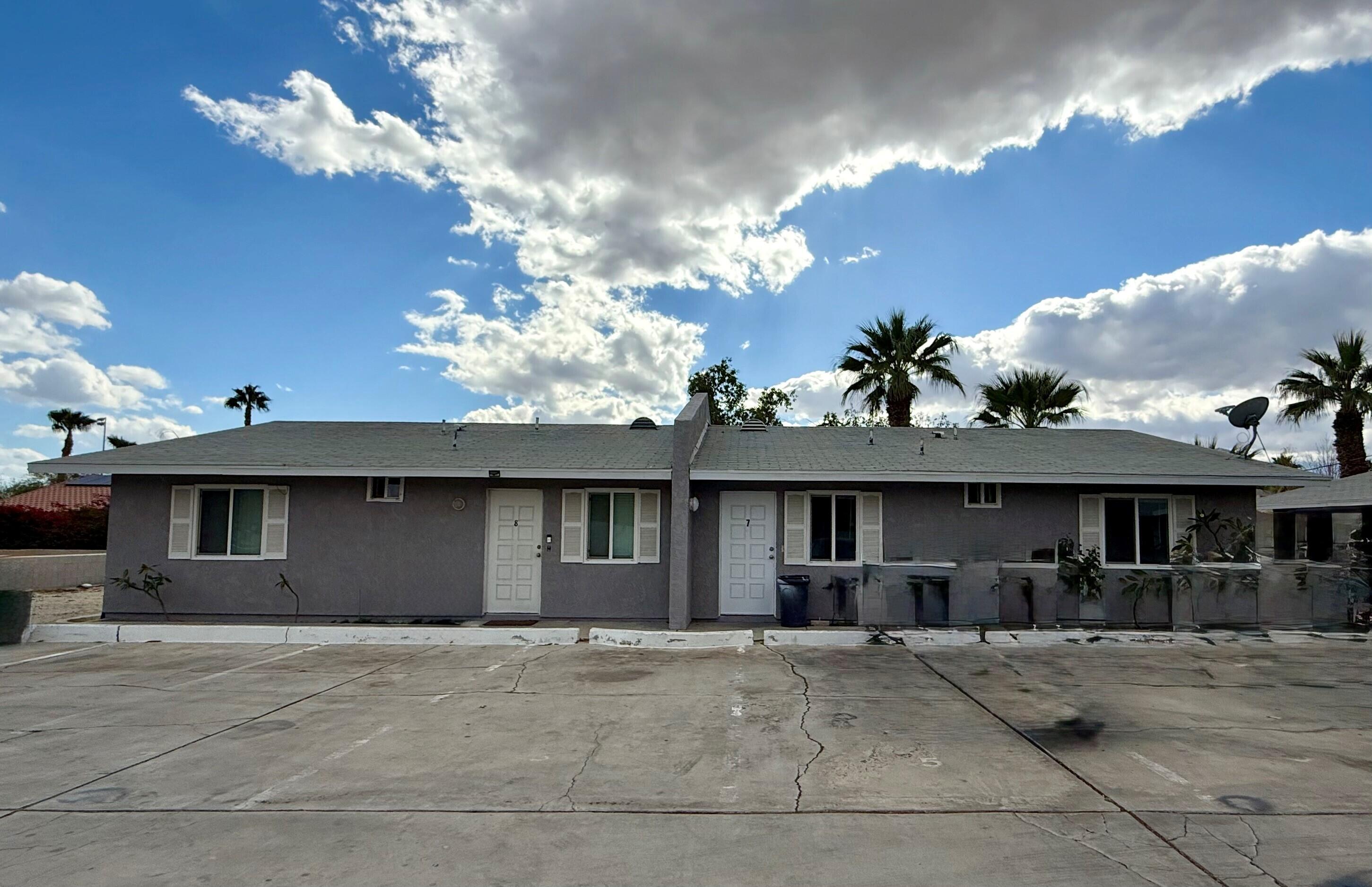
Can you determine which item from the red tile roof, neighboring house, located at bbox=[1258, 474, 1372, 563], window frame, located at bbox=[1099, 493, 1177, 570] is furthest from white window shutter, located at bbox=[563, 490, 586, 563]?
the red tile roof

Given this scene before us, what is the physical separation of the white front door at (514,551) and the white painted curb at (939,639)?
245 inches

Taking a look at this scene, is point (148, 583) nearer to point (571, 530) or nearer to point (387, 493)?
point (387, 493)

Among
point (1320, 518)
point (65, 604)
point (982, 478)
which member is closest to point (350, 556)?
point (65, 604)

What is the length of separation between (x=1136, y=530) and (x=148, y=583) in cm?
1720

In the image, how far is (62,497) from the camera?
33594 millimetres

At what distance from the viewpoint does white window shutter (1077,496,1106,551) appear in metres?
14.0

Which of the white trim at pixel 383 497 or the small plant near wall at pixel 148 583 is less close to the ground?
the white trim at pixel 383 497

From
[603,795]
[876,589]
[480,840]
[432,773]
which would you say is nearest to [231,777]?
[432,773]

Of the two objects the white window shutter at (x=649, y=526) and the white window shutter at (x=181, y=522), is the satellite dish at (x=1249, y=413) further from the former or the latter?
the white window shutter at (x=181, y=522)

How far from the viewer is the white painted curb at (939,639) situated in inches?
468

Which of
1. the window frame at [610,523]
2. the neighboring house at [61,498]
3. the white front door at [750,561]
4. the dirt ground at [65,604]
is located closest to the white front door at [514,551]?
the window frame at [610,523]

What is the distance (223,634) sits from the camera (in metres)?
12.2

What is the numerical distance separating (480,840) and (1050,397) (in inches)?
882

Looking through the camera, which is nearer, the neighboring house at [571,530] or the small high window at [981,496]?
the neighboring house at [571,530]
